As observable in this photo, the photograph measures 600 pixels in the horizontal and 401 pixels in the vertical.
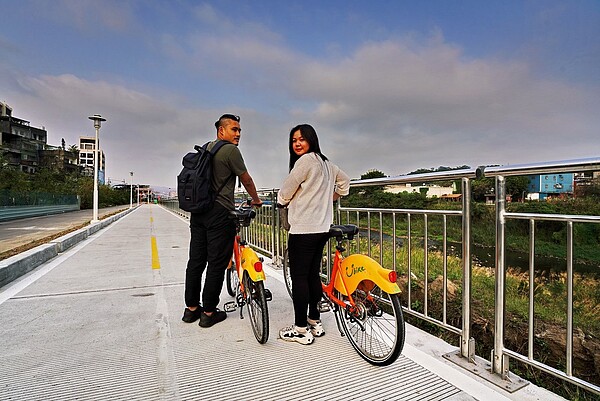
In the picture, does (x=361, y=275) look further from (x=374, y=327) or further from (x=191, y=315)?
(x=191, y=315)

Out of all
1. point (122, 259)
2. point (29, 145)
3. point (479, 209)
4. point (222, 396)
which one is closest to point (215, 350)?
point (222, 396)

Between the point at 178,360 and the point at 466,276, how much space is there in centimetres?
204

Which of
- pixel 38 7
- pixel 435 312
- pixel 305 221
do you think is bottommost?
pixel 435 312

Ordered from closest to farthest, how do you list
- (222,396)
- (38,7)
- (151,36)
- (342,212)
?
(222,396)
(342,212)
(38,7)
(151,36)

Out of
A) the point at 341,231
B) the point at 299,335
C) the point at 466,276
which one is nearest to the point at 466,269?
the point at 466,276

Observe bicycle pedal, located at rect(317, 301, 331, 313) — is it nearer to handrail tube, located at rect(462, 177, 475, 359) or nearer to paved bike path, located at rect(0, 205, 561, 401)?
paved bike path, located at rect(0, 205, 561, 401)

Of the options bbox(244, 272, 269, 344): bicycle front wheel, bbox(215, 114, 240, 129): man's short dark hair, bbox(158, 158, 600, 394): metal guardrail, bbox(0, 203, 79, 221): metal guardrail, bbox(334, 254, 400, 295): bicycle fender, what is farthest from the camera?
A: bbox(0, 203, 79, 221): metal guardrail

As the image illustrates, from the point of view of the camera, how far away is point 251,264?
2.69 m

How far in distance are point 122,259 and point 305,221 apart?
5204 millimetres

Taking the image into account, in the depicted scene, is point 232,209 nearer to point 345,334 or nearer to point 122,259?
point 345,334

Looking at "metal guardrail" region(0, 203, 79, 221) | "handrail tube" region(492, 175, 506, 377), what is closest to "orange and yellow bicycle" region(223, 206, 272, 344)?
"handrail tube" region(492, 175, 506, 377)

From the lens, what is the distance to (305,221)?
2.44 meters

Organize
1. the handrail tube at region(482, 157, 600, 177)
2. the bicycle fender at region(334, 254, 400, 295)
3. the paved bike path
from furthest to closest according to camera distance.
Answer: the bicycle fender at region(334, 254, 400, 295)
the paved bike path
the handrail tube at region(482, 157, 600, 177)

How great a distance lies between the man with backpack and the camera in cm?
294
